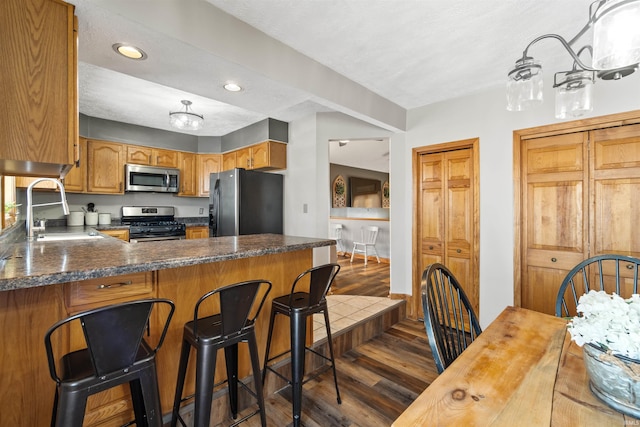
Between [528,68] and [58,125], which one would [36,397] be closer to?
[58,125]

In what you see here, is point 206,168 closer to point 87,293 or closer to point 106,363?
point 87,293

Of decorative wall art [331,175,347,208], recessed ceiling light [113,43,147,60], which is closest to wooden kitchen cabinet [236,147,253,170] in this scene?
recessed ceiling light [113,43,147,60]

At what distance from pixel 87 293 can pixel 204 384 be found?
25.8 inches

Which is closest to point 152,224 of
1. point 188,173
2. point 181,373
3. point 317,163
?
point 188,173

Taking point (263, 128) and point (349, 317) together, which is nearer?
point (349, 317)

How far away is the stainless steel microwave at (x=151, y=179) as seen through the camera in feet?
13.8

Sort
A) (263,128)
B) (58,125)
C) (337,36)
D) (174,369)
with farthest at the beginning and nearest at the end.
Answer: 1. (263,128)
2. (337,36)
3. (174,369)
4. (58,125)

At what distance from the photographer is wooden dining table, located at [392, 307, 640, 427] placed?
2.39ft

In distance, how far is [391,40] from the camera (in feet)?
6.68

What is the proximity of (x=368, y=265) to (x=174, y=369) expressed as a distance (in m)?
4.83

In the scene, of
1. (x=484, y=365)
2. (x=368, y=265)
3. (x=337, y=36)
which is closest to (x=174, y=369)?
(x=484, y=365)

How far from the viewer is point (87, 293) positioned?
4.29 feet

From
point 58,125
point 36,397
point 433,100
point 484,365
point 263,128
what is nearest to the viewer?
point 484,365

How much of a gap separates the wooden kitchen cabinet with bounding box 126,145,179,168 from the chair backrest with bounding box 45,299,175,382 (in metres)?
3.98
